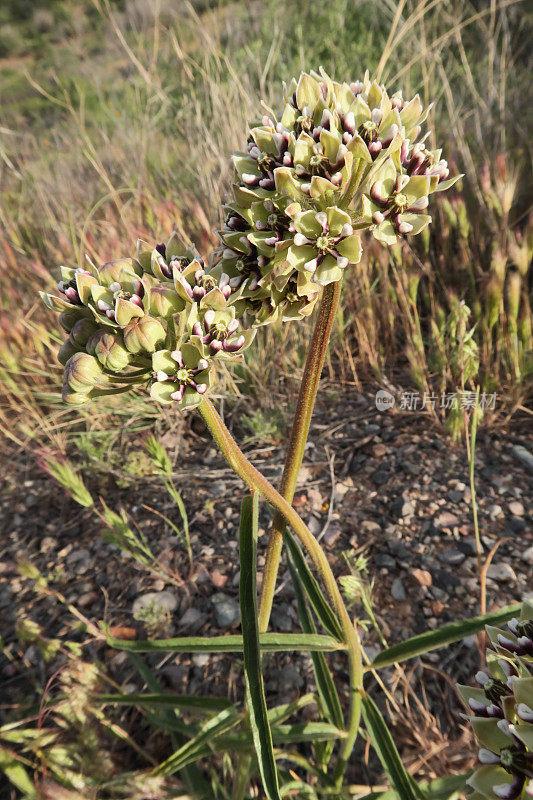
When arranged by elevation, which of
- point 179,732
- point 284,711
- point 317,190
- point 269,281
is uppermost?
point 317,190

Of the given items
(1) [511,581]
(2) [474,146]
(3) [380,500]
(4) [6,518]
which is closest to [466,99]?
(2) [474,146]

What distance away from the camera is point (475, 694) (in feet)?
2.67

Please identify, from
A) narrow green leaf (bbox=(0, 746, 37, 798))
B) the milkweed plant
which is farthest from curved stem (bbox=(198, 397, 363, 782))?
narrow green leaf (bbox=(0, 746, 37, 798))

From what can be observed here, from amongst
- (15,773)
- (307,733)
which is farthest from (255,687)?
(15,773)

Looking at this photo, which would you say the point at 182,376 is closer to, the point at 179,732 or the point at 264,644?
the point at 264,644

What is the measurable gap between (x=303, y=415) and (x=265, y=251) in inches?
11.6

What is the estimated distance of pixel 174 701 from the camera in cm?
116

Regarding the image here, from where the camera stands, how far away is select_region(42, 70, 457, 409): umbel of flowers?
0.77 meters

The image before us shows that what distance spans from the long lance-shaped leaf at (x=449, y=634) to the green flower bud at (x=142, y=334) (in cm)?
78

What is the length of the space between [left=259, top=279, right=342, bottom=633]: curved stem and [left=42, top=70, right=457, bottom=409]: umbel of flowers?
45 millimetres

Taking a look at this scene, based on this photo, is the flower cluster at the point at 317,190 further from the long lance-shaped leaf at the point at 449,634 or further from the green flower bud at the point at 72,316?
the long lance-shaped leaf at the point at 449,634

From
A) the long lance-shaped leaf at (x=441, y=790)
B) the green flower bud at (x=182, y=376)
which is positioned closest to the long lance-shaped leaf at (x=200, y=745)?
the long lance-shaped leaf at (x=441, y=790)

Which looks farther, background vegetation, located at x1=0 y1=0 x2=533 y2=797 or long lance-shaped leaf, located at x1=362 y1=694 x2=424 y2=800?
background vegetation, located at x1=0 y1=0 x2=533 y2=797

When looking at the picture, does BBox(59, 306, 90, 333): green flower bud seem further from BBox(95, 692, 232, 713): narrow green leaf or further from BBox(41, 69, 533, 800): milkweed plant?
BBox(95, 692, 232, 713): narrow green leaf
